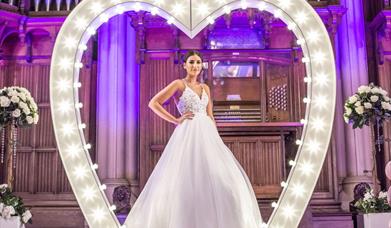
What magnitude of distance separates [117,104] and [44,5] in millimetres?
2218

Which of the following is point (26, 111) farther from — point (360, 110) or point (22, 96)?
point (360, 110)

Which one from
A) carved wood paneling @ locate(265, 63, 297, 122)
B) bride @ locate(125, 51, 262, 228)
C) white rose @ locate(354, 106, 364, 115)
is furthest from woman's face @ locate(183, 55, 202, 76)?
carved wood paneling @ locate(265, 63, 297, 122)

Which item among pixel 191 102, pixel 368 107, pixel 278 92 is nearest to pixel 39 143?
pixel 278 92

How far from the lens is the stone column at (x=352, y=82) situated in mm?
8656

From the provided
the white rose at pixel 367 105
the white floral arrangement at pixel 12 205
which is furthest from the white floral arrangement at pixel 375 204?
the white floral arrangement at pixel 12 205

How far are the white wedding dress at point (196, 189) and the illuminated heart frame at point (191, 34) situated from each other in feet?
1.06

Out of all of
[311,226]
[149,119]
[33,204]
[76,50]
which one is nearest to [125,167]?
[149,119]

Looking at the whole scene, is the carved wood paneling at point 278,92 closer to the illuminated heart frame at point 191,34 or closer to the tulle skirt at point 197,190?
the illuminated heart frame at point 191,34

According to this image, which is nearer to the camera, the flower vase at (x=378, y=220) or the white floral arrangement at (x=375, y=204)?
the flower vase at (x=378, y=220)

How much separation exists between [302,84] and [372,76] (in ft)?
4.23

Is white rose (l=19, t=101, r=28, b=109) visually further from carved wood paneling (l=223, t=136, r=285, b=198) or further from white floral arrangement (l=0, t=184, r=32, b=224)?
carved wood paneling (l=223, t=136, r=285, b=198)

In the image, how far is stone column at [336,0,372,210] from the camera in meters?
8.66

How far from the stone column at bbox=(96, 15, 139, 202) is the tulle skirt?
419 cm

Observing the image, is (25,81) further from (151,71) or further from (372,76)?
(372,76)
